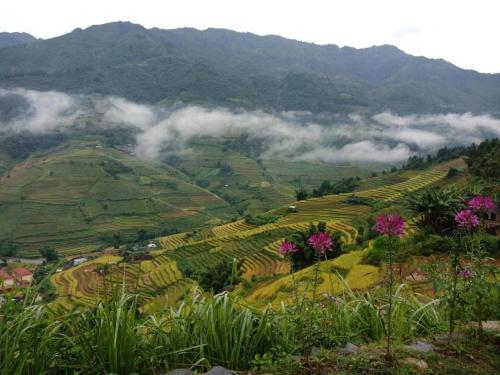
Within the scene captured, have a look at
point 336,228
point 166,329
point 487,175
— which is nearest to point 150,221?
point 336,228

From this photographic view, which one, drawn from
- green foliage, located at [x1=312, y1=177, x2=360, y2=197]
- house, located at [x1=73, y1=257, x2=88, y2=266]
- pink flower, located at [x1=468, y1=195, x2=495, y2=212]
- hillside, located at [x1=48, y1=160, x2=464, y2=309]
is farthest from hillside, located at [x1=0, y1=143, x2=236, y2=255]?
pink flower, located at [x1=468, y1=195, x2=495, y2=212]

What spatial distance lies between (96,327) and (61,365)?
12.2 inches

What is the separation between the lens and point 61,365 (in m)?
2.72

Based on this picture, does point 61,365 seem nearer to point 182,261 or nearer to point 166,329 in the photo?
point 166,329

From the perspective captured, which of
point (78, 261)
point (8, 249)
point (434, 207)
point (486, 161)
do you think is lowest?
point (8, 249)

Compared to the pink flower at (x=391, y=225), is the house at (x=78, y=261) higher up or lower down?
lower down

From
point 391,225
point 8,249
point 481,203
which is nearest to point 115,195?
point 8,249

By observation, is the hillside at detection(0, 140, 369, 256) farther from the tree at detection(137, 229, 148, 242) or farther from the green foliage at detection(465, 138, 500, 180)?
the green foliage at detection(465, 138, 500, 180)

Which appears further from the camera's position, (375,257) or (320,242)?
(375,257)

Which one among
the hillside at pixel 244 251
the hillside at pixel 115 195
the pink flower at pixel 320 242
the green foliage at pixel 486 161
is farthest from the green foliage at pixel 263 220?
the pink flower at pixel 320 242

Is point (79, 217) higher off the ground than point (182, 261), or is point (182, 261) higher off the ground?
point (182, 261)

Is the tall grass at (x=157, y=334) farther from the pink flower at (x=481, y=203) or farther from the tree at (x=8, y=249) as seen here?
the tree at (x=8, y=249)

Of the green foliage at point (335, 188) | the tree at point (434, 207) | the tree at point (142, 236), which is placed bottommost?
the tree at point (142, 236)

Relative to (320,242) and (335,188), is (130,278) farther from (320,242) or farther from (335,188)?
(335,188)
